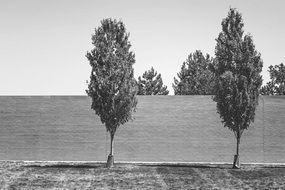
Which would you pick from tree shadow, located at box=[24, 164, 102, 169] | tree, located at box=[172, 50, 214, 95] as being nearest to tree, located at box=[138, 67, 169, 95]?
tree, located at box=[172, 50, 214, 95]

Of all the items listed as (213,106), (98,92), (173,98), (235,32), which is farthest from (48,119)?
(235,32)

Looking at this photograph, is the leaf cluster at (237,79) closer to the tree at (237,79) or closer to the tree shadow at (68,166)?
the tree at (237,79)

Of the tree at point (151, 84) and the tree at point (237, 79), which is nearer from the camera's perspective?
the tree at point (237, 79)

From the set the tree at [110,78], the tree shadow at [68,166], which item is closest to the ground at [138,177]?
the tree shadow at [68,166]

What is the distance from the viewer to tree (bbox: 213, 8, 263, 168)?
24.2 m

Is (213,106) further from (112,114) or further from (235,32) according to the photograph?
(112,114)

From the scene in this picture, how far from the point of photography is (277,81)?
262 ft

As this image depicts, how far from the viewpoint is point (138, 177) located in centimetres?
2128

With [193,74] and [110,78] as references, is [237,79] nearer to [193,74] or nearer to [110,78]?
[110,78]

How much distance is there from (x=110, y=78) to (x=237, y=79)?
6842mm

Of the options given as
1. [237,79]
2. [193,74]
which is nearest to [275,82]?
[193,74]

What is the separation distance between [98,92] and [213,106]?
7.90 meters

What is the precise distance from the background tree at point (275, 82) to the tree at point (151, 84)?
59.5ft

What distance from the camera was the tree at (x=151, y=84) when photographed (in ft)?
274
